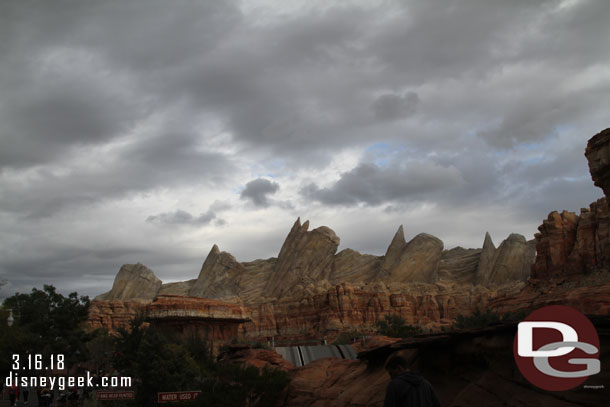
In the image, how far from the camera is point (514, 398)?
12.4 meters

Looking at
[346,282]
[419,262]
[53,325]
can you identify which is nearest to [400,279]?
[419,262]

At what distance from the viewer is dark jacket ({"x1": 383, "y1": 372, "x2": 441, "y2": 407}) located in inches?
238

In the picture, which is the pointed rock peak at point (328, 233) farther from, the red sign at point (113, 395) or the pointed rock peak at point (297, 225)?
the red sign at point (113, 395)

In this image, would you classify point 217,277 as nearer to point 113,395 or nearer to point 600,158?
point 600,158

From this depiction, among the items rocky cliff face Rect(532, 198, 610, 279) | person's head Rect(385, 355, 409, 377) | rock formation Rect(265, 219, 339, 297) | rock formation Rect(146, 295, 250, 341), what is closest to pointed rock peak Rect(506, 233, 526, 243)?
rock formation Rect(265, 219, 339, 297)

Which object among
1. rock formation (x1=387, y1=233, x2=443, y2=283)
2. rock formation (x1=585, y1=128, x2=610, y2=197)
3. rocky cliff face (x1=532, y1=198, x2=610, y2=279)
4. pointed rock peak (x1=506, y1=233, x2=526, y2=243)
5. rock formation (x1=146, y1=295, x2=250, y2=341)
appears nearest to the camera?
rock formation (x1=146, y1=295, x2=250, y2=341)

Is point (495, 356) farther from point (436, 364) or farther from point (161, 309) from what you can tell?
point (161, 309)

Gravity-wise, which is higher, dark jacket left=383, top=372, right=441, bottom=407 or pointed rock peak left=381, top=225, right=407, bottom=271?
pointed rock peak left=381, top=225, right=407, bottom=271

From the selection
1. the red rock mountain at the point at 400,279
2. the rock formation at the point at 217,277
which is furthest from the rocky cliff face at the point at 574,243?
the rock formation at the point at 217,277

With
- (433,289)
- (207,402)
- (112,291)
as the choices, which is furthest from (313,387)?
(112,291)

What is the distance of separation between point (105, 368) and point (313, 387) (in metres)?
24.3

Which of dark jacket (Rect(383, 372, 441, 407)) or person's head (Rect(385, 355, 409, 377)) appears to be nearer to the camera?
dark jacket (Rect(383, 372, 441, 407))

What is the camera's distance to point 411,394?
238 inches

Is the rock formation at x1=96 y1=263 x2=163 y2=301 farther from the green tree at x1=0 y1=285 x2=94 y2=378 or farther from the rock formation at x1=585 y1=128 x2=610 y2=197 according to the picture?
the rock formation at x1=585 y1=128 x2=610 y2=197
